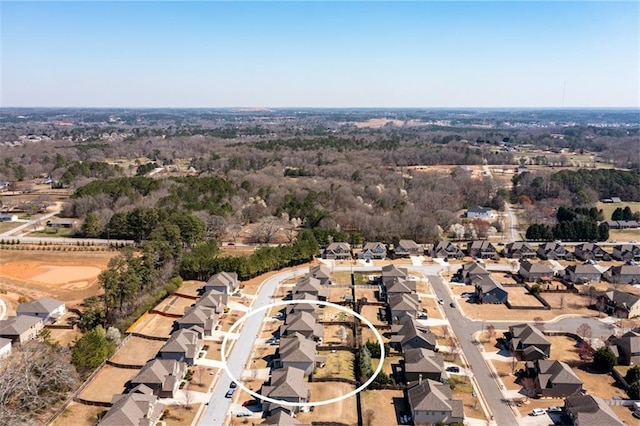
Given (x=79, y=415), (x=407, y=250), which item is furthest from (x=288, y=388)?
(x=407, y=250)

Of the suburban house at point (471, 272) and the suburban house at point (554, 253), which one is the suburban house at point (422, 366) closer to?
the suburban house at point (471, 272)

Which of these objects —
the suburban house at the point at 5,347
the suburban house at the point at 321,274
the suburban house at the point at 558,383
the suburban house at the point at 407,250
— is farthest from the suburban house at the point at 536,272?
the suburban house at the point at 5,347

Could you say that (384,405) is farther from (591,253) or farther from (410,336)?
(591,253)

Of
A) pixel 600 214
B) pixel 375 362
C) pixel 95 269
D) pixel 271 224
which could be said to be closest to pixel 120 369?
pixel 375 362

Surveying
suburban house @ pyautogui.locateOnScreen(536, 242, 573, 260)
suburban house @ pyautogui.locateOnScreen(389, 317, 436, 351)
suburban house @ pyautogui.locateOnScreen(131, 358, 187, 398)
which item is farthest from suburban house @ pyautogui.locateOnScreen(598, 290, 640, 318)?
suburban house @ pyautogui.locateOnScreen(131, 358, 187, 398)

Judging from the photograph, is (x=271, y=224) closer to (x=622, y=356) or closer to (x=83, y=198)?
(x=83, y=198)

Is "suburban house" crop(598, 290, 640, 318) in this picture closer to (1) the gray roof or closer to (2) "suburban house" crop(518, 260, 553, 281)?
(2) "suburban house" crop(518, 260, 553, 281)
